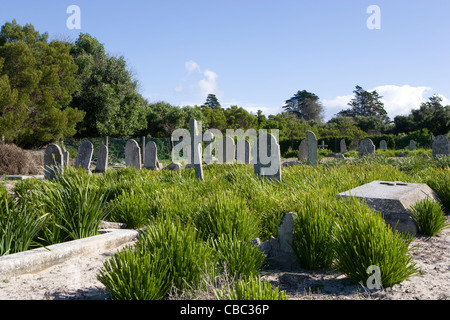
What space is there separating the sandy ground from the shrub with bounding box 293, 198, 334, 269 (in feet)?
0.46

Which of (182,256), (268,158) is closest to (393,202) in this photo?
(182,256)

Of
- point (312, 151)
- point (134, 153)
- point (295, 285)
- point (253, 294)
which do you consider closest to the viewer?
point (253, 294)

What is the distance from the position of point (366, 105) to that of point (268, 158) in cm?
7423

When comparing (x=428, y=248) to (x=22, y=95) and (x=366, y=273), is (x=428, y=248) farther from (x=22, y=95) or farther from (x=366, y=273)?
(x=22, y=95)

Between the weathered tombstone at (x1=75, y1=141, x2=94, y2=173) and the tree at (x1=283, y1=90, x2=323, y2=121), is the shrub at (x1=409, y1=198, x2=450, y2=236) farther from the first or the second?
the tree at (x1=283, y1=90, x2=323, y2=121)

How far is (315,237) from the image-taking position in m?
4.04

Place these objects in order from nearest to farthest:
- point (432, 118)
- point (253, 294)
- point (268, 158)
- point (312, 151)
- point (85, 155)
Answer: point (253, 294) → point (268, 158) → point (312, 151) → point (85, 155) → point (432, 118)

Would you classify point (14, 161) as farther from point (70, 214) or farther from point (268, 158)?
point (70, 214)

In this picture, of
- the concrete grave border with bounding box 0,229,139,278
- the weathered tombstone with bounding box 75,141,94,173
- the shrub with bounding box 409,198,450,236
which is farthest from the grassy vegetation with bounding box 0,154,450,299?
the weathered tombstone with bounding box 75,141,94,173

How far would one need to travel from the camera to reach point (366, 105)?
76.7 metres

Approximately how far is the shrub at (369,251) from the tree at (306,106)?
249 ft

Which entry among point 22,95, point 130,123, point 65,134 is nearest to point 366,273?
point 22,95

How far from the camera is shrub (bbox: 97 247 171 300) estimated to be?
2.93m

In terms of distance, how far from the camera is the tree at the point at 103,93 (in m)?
27.1
